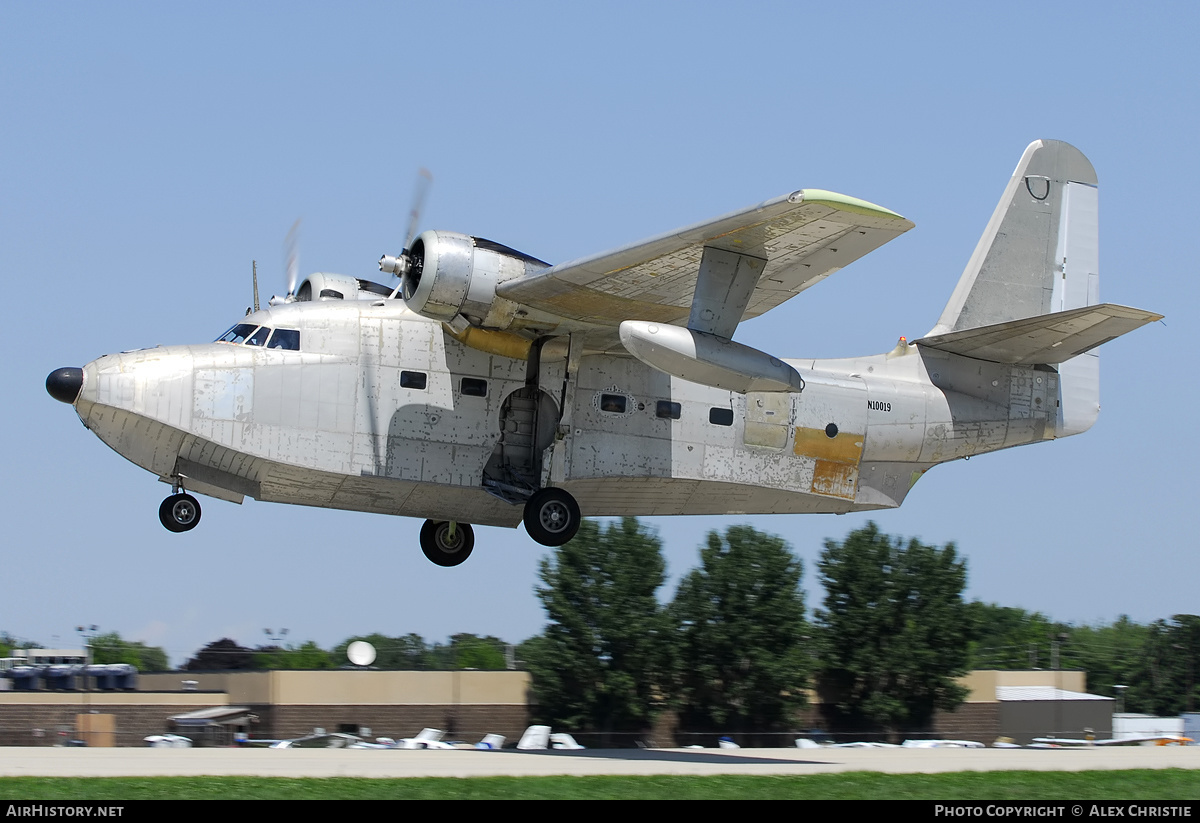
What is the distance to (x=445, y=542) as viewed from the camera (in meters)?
17.9

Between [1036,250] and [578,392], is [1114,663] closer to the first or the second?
[1036,250]

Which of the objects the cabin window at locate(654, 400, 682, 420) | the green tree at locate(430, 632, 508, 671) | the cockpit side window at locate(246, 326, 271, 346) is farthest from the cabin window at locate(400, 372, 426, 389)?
the green tree at locate(430, 632, 508, 671)

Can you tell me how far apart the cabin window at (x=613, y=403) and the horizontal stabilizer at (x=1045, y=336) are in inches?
180

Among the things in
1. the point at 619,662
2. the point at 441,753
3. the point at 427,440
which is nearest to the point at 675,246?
the point at 427,440

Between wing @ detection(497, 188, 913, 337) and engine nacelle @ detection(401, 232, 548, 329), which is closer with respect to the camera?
wing @ detection(497, 188, 913, 337)

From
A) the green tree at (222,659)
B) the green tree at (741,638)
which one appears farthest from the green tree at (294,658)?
the green tree at (741,638)

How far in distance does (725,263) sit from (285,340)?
5255mm

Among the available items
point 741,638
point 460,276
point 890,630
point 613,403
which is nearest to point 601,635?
point 741,638

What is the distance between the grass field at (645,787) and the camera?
1149 cm

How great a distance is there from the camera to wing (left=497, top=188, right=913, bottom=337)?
1357 centimetres

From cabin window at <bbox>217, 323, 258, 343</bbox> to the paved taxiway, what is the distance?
15.8 feet

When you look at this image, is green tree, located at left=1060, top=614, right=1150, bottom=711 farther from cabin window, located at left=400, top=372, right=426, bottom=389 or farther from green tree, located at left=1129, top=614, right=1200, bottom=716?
cabin window, located at left=400, top=372, right=426, bottom=389

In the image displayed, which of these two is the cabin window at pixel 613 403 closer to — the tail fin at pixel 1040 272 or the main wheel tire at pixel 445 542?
the main wheel tire at pixel 445 542

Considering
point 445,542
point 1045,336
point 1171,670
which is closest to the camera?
point 1045,336
